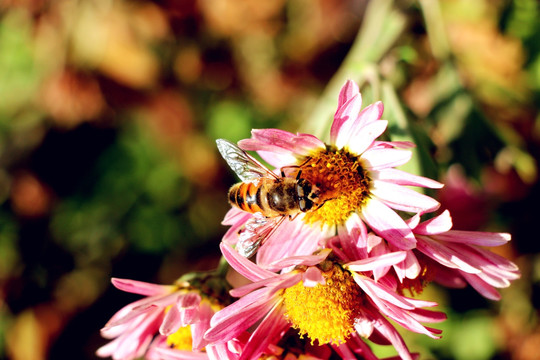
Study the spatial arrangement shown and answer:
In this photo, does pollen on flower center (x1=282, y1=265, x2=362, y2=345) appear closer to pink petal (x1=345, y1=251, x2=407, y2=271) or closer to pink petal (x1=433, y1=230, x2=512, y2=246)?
pink petal (x1=345, y1=251, x2=407, y2=271)

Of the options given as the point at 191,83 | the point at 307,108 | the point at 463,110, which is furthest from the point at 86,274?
the point at 463,110

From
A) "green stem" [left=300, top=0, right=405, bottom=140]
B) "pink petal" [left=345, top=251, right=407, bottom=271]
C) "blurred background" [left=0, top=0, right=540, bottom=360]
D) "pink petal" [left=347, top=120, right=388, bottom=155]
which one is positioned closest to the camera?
"pink petal" [left=345, top=251, right=407, bottom=271]

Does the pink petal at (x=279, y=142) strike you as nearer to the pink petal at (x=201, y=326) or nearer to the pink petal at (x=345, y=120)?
the pink petal at (x=345, y=120)

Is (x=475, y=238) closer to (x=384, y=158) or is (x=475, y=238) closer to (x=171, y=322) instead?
(x=384, y=158)

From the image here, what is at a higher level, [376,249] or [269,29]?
[269,29]

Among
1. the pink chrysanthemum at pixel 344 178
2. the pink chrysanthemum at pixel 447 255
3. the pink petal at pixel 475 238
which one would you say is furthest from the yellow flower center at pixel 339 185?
the pink petal at pixel 475 238

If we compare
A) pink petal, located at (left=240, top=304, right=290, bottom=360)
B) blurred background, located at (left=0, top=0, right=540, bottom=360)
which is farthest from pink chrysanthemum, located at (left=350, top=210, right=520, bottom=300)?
blurred background, located at (left=0, top=0, right=540, bottom=360)

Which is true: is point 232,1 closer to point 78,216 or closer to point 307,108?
point 307,108
